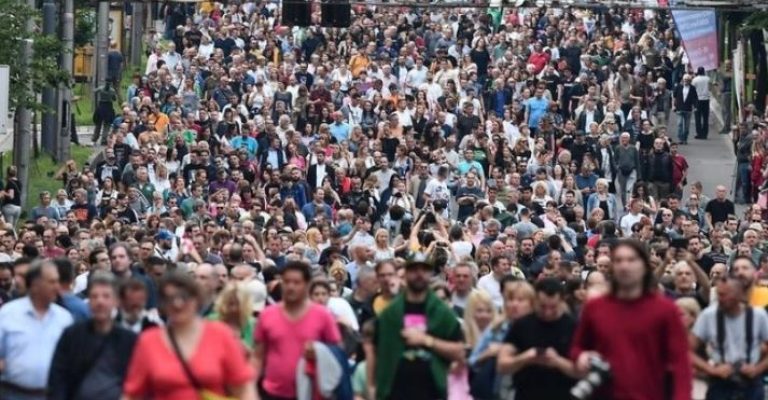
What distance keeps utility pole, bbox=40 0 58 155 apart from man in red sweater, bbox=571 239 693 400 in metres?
27.5

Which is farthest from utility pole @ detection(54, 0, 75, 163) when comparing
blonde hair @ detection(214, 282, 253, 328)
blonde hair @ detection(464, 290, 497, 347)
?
blonde hair @ detection(214, 282, 253, 328)

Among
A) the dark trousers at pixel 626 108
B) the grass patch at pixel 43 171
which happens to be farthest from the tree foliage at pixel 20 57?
the dark trousers at pixel 626 108

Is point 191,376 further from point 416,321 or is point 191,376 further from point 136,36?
point 136,36

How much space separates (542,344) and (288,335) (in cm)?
167

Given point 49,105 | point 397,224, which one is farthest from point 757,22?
point 397,224

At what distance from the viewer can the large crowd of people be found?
14.4 meters

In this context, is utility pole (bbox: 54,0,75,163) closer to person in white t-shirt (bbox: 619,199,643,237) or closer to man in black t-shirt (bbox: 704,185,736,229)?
person in white t-shirt (bbox: 619,199,643,237)

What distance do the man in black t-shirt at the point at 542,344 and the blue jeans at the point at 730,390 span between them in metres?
1.60

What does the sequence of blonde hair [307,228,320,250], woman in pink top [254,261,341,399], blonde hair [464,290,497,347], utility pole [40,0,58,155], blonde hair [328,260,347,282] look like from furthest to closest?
utility pole [40,0,58,155], blonde hair [307,228,320,250], blonde hair [328,260,347,282], blonde hair [464,290,497,347], woman in pink top [254,261,341,399]

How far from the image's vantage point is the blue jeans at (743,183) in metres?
43.1

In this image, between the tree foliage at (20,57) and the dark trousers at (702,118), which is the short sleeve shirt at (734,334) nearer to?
the tree foliage at (20,57)

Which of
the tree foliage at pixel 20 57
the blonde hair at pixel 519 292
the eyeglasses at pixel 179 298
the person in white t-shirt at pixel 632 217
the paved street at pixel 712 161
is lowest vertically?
the person in white t-shirt at pixel 632 217

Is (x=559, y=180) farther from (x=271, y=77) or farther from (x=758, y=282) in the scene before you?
(x=758, y=282)

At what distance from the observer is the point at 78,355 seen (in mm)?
14445
